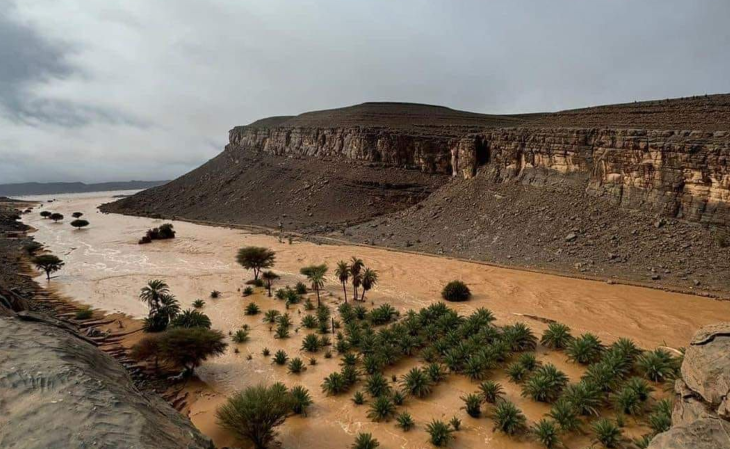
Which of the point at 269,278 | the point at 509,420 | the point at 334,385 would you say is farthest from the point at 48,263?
the point at 509,420

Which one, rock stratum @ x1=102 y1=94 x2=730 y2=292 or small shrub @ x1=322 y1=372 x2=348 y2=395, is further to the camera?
rock stratum @ x1=102 y1=94 x2=730 y2=292

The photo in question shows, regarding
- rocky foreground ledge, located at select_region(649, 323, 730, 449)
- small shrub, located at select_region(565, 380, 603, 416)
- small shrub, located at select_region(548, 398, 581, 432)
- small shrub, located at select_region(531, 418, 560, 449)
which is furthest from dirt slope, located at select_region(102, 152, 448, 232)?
rocky foreground ledge, located at select_region(649, 323, 730, 449)

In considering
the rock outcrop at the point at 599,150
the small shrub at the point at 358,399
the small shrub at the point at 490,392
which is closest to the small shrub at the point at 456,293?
the small shrub at the point at 490,392

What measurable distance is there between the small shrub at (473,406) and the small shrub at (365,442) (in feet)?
10.8

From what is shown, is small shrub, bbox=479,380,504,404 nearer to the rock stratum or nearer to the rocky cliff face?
the rock stratum

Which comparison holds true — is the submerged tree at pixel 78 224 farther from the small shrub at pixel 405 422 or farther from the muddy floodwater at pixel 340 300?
the small shrub at pixel 405 422

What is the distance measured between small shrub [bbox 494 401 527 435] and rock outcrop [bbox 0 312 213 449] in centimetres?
819

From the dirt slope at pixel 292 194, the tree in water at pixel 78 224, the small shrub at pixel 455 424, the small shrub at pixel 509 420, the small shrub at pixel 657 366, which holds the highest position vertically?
the dirt slope at pixel 292 194

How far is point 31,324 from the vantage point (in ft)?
30.1

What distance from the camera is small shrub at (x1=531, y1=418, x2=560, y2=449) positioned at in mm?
10078

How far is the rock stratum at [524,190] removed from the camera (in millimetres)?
27375

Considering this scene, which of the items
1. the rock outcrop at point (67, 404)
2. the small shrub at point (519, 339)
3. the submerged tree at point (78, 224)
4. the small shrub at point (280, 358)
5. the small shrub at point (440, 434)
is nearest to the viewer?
the rock outcrop at point (67, 404)

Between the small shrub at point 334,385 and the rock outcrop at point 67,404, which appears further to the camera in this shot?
the small shrub at point 334,385

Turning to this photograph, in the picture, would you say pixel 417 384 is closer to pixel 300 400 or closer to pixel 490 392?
pixel 490 392
